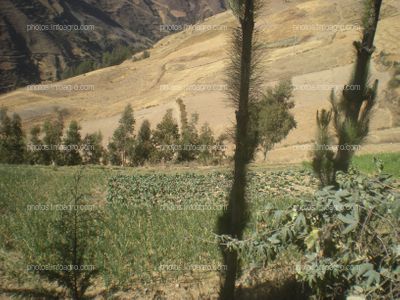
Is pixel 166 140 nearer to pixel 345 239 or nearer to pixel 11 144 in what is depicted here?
pixel 11 144

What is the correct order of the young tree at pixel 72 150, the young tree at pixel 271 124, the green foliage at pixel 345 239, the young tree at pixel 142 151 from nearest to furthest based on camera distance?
1. the green foliage at pixel 345 239
2. the young tree at pixel 271 124
3. the young tree at pixel 72 150
4. the young tree at pixel 142 151

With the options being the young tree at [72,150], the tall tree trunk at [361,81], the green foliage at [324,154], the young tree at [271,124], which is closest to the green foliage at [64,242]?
the green foliage at [324,154]

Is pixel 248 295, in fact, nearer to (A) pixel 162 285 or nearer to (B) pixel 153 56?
(A) pixel 162 285

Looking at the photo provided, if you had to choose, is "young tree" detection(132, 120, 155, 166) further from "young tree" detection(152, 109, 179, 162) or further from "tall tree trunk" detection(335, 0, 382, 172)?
"tall tree trunk" detection(335, 0, 382, 172)

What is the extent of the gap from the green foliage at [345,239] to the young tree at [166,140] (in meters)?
25.0

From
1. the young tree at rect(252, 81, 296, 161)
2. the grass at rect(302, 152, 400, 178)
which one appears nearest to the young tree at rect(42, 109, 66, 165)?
the young tree at rect(252, 81, 296, 161)

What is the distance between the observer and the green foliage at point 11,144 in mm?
31638

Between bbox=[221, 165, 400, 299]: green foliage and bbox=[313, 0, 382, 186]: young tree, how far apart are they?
33.4 inches

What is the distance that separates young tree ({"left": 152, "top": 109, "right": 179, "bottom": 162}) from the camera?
96.5ft

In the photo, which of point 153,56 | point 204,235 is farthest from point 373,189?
point 153,56

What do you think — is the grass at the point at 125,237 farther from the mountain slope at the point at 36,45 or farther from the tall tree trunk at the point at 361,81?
the mountain slope at the point at 36,45

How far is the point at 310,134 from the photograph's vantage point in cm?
3341

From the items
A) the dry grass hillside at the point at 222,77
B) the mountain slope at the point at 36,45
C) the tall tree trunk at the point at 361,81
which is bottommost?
the tall tree trunk at the point at 361,81

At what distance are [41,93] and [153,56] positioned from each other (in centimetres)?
3327
